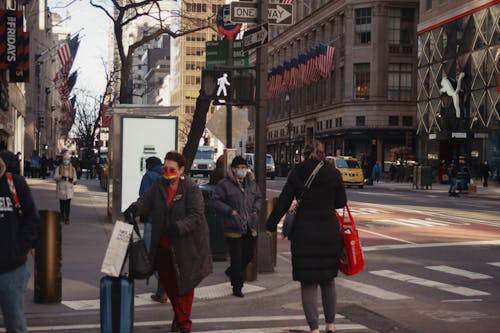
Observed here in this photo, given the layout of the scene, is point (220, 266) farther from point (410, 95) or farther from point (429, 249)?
point (410, 95)

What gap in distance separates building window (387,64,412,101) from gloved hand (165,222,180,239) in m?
68.8

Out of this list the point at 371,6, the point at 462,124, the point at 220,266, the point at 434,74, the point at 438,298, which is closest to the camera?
the point at 438,298

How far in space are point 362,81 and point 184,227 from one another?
69165 mm

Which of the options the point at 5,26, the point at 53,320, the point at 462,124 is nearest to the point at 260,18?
the point at 53,320

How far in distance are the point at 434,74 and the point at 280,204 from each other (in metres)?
57.9

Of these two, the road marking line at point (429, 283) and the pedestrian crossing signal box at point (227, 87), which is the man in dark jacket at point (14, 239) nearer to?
the pedestrian crossing signal box at point (227, 87)

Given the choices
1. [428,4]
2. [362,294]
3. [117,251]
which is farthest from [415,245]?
[428,4]

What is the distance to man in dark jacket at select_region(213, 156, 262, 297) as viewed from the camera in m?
10.2

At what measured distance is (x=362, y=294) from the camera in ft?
35.4

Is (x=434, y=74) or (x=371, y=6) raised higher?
(x=371, y=6)

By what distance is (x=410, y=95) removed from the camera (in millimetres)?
75125

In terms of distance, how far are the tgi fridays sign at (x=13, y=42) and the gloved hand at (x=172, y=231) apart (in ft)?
92.0

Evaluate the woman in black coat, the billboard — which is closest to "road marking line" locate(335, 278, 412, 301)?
the woman in black coat

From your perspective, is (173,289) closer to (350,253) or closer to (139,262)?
(139,262)
